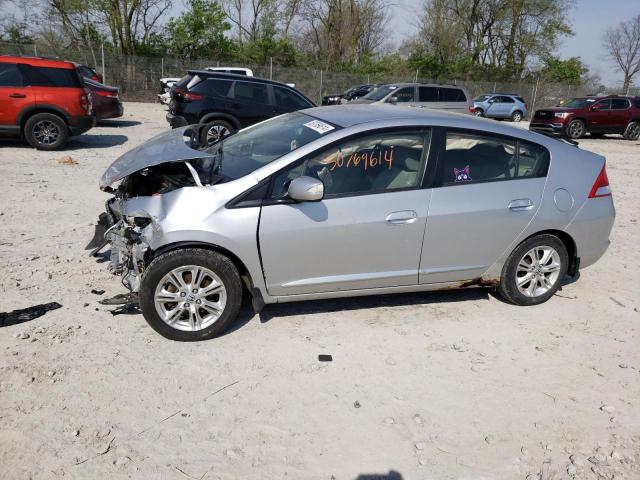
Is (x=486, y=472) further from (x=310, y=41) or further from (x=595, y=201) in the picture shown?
(x=310, y=41)

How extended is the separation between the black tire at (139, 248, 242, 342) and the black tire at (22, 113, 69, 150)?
8.72 m

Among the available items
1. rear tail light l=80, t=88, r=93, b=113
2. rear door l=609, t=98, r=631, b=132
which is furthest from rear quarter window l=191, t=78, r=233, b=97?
rear door l=609, t=98, r=631, b=132

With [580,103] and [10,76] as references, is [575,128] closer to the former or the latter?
[580,103]

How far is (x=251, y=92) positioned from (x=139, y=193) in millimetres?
8456

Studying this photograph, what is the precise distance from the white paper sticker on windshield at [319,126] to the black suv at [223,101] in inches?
309

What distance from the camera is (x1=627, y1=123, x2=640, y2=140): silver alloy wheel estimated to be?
22.2 metres

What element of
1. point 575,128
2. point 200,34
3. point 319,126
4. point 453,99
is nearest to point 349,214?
point 319,126

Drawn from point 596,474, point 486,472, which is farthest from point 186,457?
point 596,474

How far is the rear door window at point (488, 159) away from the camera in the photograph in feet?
14.2

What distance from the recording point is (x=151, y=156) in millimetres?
4242

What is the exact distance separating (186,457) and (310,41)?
149ft

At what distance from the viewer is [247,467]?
9.23 feet

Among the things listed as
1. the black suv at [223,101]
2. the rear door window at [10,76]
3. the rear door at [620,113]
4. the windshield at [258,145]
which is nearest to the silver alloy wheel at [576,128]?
the rear door at [620,113]

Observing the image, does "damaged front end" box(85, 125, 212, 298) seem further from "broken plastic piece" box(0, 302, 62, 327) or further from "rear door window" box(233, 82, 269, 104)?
"rear door window" box(233, 82, 269, 104)
